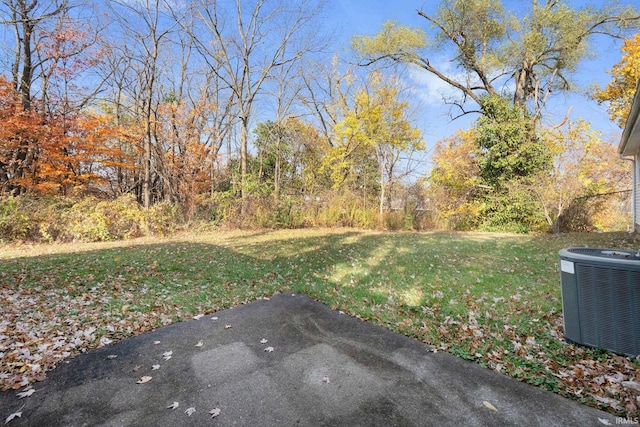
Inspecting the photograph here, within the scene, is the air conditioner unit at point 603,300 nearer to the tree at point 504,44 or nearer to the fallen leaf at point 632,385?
the fallen leaf at point 632,385

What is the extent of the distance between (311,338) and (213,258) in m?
4.33

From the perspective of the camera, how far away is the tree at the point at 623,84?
13.8m

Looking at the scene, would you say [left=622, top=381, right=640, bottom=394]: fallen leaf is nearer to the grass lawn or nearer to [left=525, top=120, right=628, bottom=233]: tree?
the grass lawn

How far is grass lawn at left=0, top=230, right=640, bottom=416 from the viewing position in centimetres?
260

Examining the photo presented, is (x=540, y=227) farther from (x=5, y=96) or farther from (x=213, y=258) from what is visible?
(x=5, y=96)

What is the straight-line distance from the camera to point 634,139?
306 inches

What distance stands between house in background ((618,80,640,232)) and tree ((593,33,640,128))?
19.6ft

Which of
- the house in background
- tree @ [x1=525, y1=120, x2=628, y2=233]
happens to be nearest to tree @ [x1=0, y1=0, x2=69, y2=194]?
the house in background

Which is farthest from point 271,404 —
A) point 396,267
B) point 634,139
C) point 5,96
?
point 5,96

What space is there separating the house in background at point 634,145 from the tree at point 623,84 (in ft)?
19.6

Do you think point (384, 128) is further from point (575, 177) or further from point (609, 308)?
point (609, 308)

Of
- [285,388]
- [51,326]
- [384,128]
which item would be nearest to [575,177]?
[384,128]

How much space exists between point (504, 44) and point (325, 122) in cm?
1015

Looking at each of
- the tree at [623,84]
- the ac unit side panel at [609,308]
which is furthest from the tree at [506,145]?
the ac unit side panel at [609,308]
